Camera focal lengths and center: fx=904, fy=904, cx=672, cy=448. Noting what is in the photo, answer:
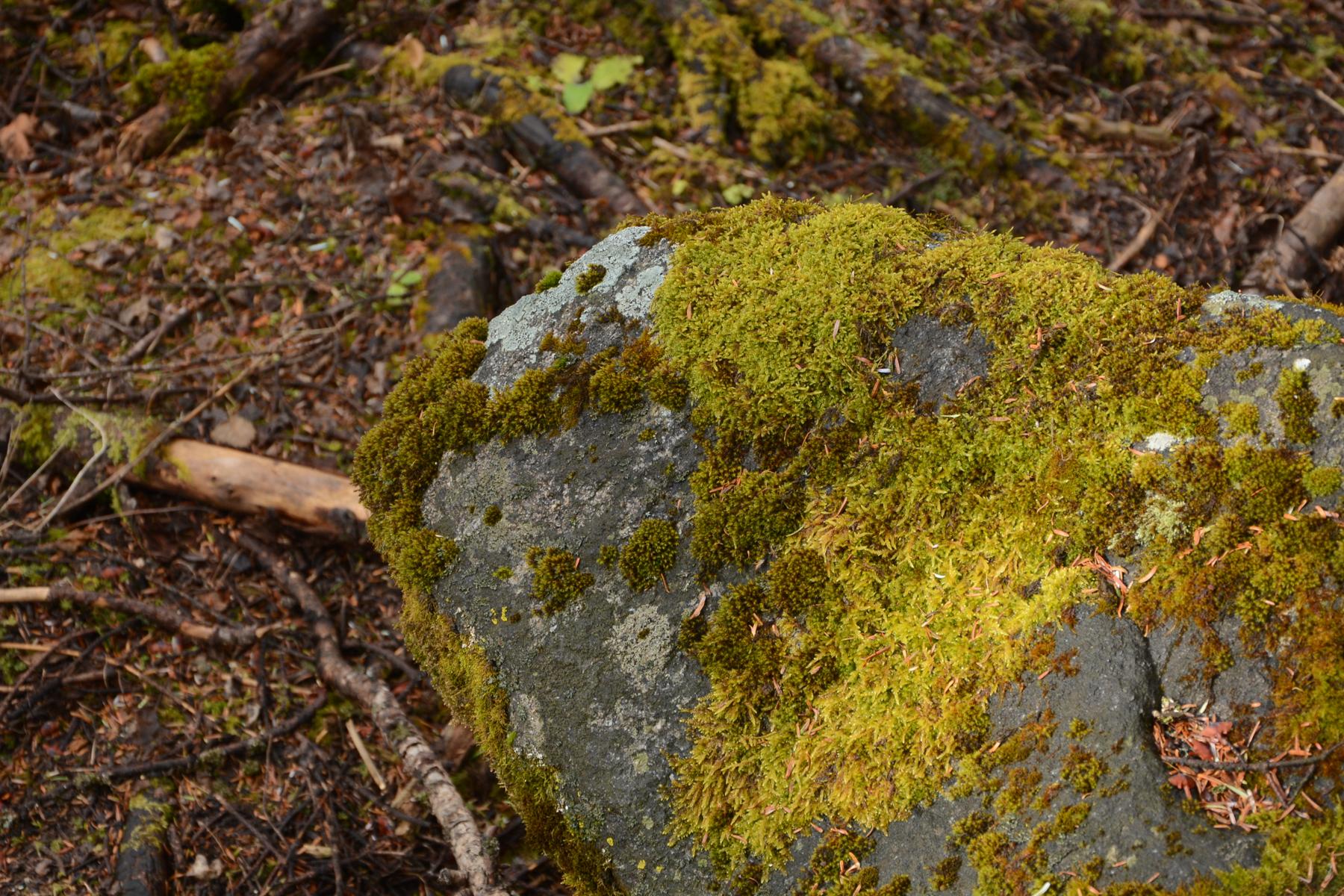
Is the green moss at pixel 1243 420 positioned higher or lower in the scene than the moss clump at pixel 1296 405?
lower

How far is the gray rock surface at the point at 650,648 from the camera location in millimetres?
2230

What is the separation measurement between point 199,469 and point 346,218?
2424 mm

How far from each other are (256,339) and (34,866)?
3423 mm

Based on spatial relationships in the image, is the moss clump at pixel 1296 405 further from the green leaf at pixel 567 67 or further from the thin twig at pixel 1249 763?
the green leaf at pixel 567 67

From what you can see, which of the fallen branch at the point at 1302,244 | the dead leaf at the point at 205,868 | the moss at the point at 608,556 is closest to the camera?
the moss at the point at 608,556

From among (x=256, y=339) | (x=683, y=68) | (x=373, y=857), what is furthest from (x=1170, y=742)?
(x=683, y=68)

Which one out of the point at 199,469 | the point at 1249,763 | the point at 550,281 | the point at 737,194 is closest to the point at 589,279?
the point at 550,281

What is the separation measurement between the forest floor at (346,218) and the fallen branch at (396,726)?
0.40 ft

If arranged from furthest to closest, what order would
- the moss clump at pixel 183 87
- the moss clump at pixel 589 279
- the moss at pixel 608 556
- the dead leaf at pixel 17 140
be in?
1. the moss clump at pixel 183 87
2. the dead leaf at pixel 17 140
3. the moss clump at pixel 589 279
4. the moss at pixel 608 556

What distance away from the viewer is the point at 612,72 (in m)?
7.91

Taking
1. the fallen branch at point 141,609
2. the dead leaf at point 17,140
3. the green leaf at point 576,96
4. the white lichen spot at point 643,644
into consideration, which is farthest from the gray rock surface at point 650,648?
the dead leaf at point 17,140

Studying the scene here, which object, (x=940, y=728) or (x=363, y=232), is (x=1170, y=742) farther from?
(x=363, y=232)

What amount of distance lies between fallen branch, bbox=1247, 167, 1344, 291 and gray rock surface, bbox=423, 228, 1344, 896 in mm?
4591

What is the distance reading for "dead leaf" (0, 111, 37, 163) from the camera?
7.17 metres
